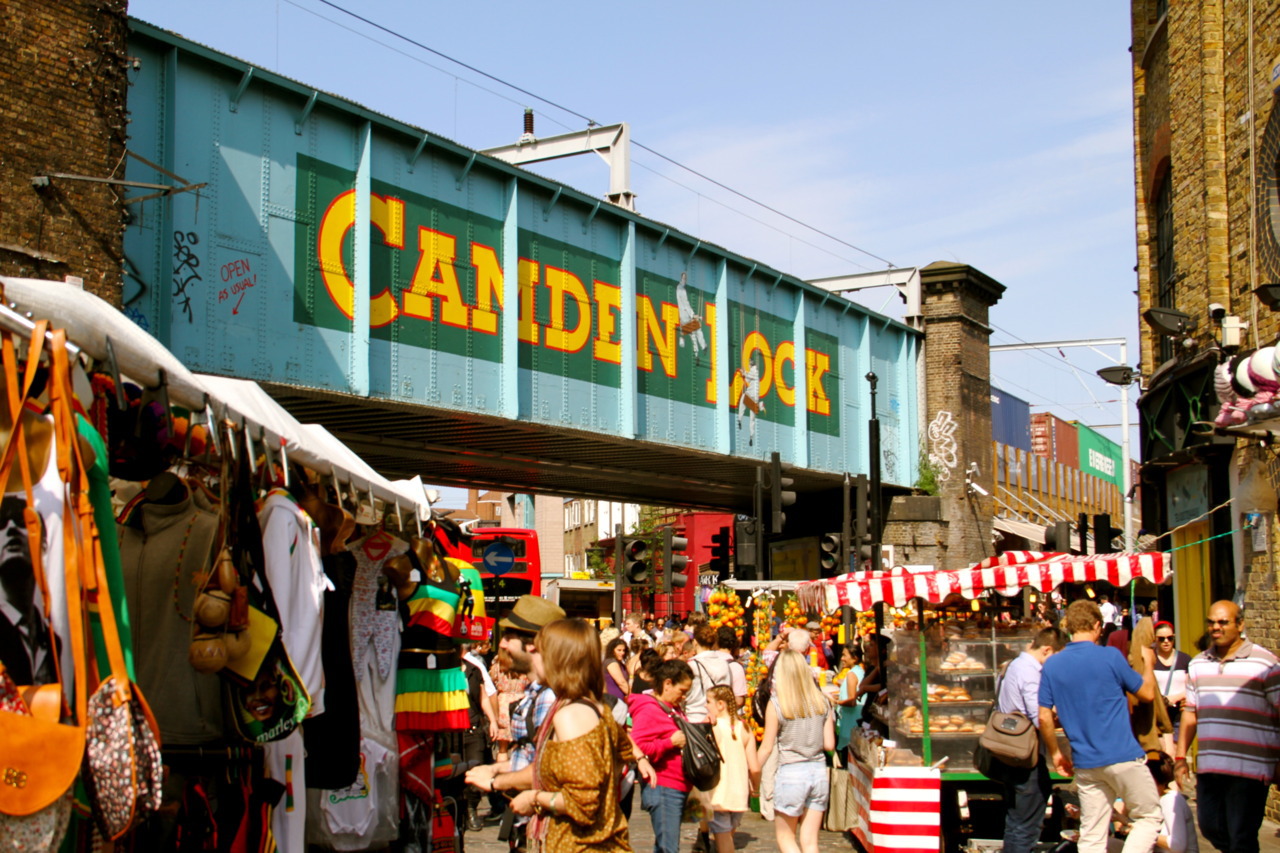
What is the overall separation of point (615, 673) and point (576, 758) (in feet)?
22.7

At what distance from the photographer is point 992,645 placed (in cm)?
1190

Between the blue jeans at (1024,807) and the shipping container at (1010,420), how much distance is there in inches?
1217

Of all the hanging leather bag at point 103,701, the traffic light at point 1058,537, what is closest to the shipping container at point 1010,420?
Answer: the traffic light at point 1058,537

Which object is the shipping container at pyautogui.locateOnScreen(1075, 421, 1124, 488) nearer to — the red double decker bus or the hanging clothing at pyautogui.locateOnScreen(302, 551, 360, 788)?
the red double decker bus

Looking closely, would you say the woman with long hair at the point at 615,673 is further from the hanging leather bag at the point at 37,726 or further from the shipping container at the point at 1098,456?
the shipping container at the point at 1098,456

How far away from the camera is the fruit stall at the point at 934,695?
10.2 meters

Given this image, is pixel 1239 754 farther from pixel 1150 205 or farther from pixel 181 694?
pixel 1150 205

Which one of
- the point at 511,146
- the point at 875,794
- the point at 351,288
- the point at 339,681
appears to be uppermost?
the point at 511,146

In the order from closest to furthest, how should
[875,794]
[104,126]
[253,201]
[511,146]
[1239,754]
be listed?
[1239,754] → [875,794] → [104,126] → [253,201] → [511,146]

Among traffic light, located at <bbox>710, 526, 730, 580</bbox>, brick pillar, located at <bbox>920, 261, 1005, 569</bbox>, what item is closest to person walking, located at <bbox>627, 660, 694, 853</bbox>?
traffic light, located at <bbox>710, 526, 730, 580</bbox>

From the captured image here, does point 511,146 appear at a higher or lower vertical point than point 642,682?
higher

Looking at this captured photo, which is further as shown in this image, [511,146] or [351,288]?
[511,146]

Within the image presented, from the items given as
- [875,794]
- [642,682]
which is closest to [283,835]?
[875,794]

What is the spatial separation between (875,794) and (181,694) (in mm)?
6301
